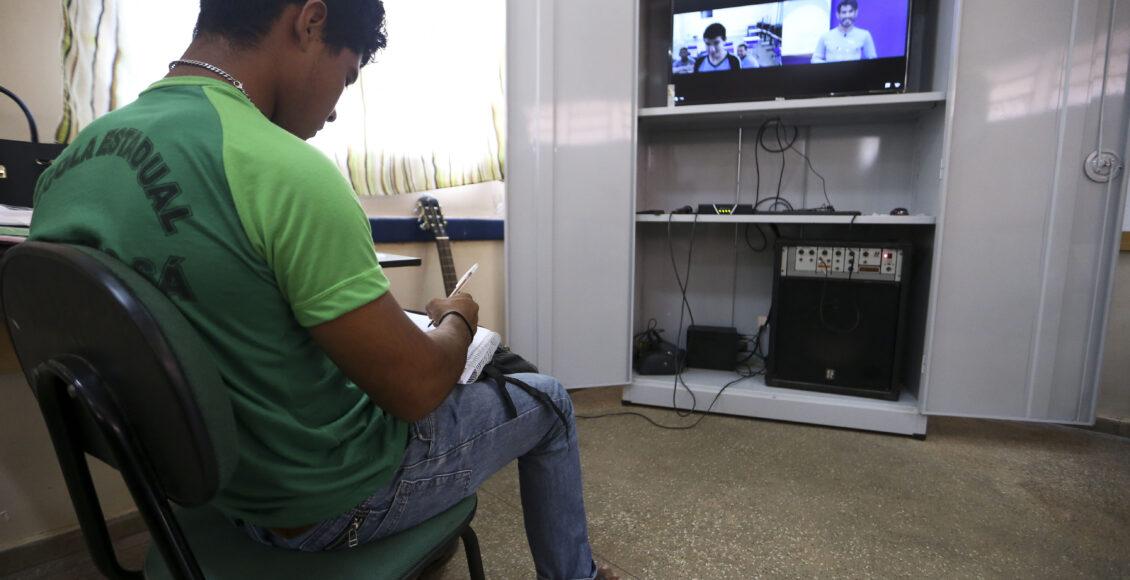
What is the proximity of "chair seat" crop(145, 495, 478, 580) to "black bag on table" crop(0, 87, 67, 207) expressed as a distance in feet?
2.37

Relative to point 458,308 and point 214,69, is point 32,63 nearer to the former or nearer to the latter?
point 214,69

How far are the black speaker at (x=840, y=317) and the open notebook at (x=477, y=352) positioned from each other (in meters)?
1.53

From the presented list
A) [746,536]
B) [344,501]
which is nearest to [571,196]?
[746,536]

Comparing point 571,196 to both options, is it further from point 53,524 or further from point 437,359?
point 53,524

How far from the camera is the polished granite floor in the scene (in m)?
1.19

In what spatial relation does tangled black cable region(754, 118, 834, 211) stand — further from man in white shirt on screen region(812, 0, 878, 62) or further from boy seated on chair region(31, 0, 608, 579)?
boy seated on chair region(31, 0, 608, 579)

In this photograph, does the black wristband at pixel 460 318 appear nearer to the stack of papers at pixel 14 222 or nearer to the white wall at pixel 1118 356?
the stack of papers at pixel 14 222

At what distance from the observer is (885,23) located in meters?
1.92

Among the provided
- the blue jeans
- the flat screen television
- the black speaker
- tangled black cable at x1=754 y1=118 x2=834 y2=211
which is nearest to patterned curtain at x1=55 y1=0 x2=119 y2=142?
the blue jeans

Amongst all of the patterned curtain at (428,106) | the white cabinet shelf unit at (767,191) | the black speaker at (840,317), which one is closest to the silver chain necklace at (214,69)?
the patterned curtain at (428,106)

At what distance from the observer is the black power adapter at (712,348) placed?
2.32 meters

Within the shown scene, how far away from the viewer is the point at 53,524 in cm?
118

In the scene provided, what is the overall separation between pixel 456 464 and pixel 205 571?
29 cm

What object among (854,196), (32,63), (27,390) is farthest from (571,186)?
(27,390)
